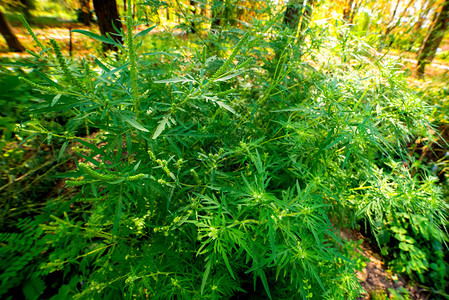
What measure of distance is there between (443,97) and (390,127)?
236 centimetres

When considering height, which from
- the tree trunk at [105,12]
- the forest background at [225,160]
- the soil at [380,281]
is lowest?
the soil at [380,281]

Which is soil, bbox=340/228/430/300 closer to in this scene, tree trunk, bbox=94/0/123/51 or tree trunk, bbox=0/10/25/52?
tree trunk, bbox=94/0/123/51

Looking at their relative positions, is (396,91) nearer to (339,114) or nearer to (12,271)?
(339,114)

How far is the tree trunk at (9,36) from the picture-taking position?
409 cm

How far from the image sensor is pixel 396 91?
158 centimetres

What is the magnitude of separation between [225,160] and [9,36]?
5509 mm

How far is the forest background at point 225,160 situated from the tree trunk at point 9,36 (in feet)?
10.3

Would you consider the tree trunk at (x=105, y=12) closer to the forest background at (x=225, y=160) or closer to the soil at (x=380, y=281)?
the forest background at (x=225, y=160)

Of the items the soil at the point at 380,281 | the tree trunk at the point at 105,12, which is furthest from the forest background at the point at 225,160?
the tree trunk at the point at 105,12

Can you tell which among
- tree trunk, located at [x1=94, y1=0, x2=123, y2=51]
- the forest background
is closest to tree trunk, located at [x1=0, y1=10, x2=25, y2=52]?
tree trunk, located at [x1=94, y1=0, x2=123, y2=51]

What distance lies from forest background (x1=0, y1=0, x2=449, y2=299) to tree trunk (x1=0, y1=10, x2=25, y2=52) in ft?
10.3

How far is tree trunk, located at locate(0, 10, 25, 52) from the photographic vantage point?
409 cm

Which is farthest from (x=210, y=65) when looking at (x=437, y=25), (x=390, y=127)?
(x=437, y=25)

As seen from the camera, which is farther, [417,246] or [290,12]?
[417,246]
